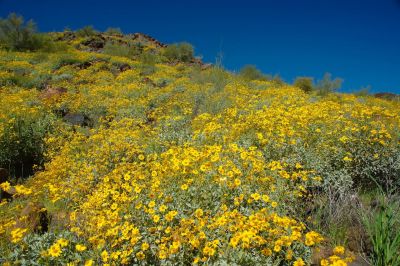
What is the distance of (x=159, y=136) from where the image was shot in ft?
21.4

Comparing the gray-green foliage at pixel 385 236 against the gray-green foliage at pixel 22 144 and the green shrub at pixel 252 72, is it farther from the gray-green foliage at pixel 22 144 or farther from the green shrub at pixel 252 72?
the green shrub at pixel 252 72

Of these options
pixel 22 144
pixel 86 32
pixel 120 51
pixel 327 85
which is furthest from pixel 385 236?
pixel 86 32

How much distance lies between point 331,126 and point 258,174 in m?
2.39

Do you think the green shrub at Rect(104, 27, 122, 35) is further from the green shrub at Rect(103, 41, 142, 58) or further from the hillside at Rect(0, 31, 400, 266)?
the hillside at Rect(0, 31, 400, 266)

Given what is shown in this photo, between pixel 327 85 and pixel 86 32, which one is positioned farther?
pixel 86 32

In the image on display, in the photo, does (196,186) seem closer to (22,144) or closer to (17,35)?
(22,144)

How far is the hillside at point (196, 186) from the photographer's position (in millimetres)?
3152

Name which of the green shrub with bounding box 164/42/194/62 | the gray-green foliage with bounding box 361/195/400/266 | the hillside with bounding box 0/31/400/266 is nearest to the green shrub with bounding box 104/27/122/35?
the green shrub with bounding box 164/42/194/62

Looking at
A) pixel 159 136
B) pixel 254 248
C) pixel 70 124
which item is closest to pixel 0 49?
pixel 70 124

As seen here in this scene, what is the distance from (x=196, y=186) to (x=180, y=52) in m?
24.1

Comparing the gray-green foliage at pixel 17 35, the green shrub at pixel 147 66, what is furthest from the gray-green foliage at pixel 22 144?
the gray-green foliage at pixel 17 35

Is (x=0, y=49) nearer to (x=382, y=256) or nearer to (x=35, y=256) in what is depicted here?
(x=35, y=256)

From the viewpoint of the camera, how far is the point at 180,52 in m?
27.0

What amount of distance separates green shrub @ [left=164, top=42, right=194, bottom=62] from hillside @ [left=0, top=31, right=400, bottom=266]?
17.8m
